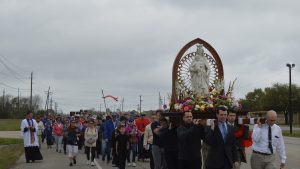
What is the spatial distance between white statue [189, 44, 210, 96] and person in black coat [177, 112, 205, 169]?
10.2 metres

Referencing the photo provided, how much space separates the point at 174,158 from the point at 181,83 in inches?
320

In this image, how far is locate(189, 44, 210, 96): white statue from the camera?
64.7ft

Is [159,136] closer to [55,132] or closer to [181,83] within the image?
[181,83]

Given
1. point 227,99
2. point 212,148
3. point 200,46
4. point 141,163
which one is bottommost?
point 141,163

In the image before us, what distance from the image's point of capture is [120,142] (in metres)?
15.2

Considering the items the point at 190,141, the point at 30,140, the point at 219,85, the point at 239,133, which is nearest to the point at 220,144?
the point at 190,141

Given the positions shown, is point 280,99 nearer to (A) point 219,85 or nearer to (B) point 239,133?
(A) point 219,85

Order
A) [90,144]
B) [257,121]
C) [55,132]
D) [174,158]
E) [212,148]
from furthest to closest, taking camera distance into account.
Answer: [55,132] < [90,144] < [174,158] < [257,121] < [212,148]

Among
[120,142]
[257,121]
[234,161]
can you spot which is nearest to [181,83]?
[120,142]

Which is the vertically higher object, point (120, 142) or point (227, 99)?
point (227, 99)

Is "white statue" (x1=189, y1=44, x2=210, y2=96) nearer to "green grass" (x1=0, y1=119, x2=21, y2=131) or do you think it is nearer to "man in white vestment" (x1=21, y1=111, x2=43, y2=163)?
"man in white vestment" (x1=21, y1=111, x2=43, y2=163)

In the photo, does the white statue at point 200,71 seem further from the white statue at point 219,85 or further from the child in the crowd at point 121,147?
the child in the crowd at point 121,147

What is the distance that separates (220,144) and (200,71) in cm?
1170

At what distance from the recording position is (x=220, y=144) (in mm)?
8203
